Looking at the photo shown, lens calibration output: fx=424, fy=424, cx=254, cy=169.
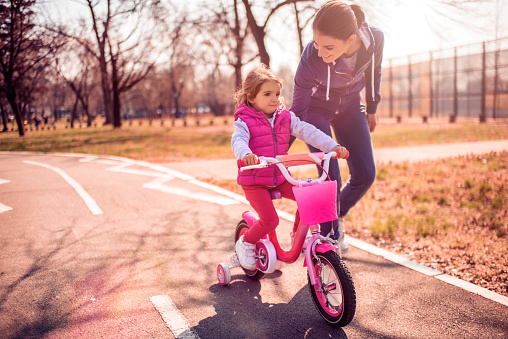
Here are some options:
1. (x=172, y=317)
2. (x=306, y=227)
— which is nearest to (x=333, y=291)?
(x=306, y=227)

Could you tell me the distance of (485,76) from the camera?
86.2 feet

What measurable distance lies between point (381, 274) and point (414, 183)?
420 cm

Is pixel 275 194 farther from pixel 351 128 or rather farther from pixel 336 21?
pixel 336 21

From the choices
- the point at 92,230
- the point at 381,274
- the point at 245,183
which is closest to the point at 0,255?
the point at 92,230

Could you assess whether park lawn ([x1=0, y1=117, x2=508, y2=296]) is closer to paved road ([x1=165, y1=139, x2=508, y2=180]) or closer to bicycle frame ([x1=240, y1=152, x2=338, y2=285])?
paved road ([x1=165, y1=139, x2=508, y2=180])

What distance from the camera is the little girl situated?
3.01 m

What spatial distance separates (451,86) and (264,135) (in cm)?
3076

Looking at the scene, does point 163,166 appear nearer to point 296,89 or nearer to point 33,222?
point 33,222

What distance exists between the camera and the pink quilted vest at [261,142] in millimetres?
3002

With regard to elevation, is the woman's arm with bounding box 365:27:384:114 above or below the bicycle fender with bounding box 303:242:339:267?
above

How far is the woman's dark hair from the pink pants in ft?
3.70

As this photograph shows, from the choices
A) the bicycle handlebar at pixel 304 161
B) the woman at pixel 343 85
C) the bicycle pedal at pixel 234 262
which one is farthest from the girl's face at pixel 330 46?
the bicycle pedal at pixel 234 262

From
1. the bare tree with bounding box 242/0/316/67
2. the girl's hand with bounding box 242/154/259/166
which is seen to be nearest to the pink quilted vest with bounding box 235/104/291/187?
the girl's hand with bounding box 242/154/259/166

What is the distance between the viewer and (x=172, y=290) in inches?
128
